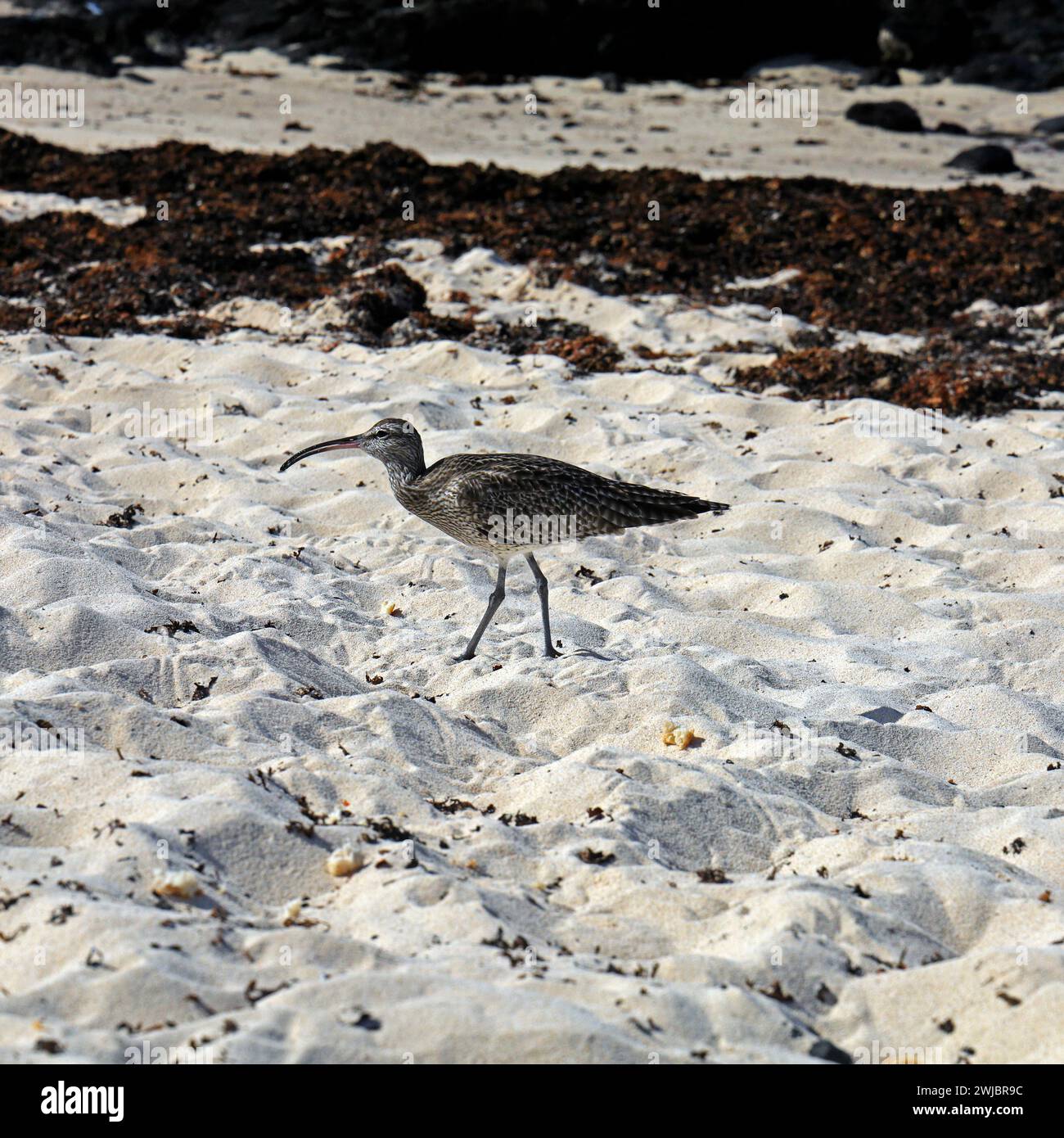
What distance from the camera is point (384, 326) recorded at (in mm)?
11906

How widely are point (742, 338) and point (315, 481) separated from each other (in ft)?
15.2

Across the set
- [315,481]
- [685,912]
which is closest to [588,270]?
[315,481]

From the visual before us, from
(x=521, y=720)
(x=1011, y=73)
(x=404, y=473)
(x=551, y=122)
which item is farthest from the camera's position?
(x=1011, y=73)

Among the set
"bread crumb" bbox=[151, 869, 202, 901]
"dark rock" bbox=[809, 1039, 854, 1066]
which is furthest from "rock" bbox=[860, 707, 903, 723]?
"bread crumb" bbox=[151, 869, 202, 901]

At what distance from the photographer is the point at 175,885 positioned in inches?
164

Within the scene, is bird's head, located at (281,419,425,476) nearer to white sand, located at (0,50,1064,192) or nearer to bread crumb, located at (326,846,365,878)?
bread crumb, located at (326,846,365,878)

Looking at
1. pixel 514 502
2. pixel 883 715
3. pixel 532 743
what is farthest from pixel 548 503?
pixel 883 715

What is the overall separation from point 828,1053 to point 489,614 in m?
3.28

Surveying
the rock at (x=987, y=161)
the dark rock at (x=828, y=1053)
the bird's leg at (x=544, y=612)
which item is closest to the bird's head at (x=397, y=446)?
the bird's leg at (x=544, y=612)

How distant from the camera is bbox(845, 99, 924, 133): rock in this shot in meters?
25.3

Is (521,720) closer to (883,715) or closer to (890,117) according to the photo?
(883,715)

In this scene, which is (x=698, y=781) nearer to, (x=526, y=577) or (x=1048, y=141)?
(x=526, y=577)

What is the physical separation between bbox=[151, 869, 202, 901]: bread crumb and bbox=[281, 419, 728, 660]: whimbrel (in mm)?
2560
